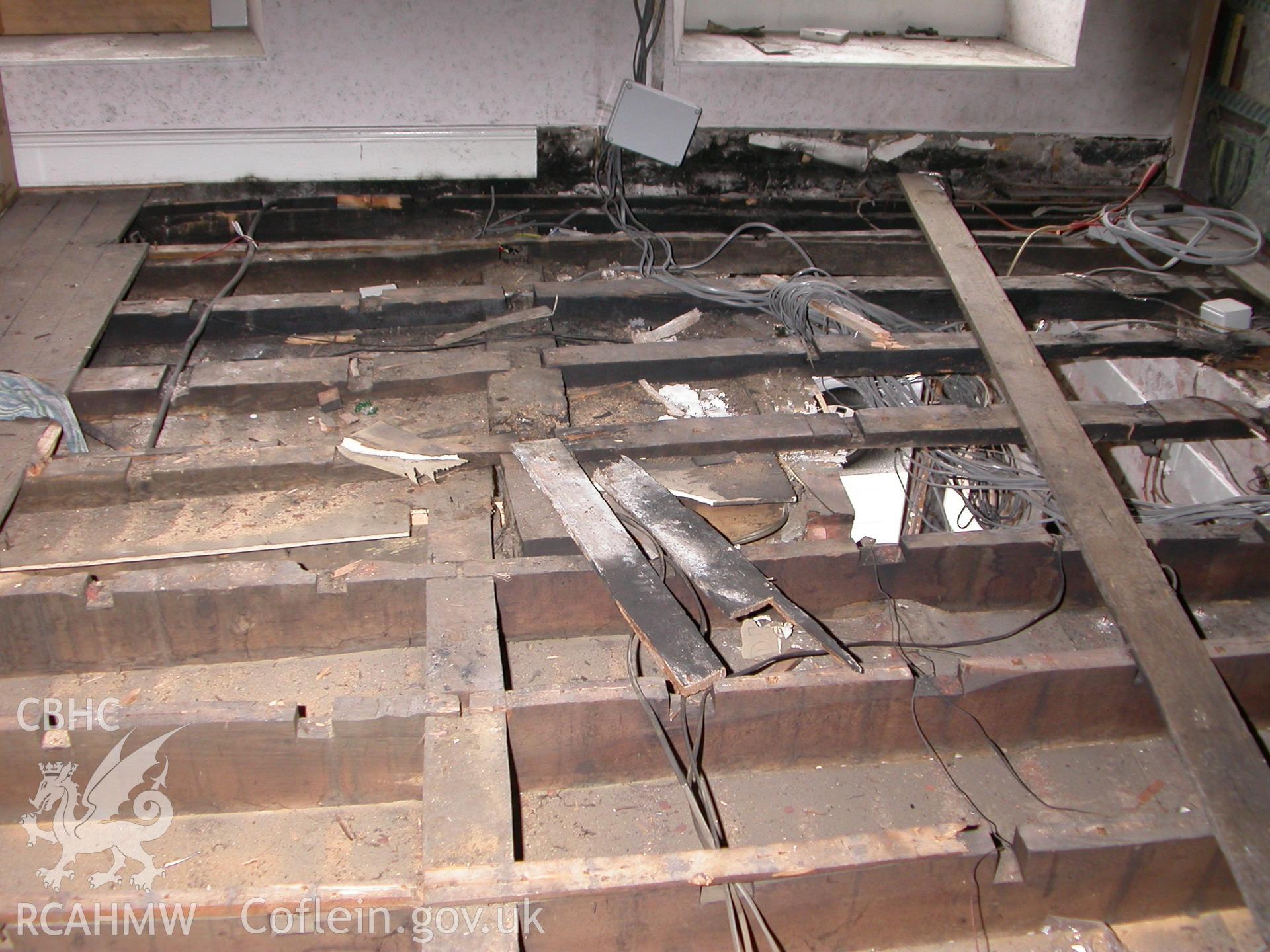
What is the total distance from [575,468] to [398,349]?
0.96 m

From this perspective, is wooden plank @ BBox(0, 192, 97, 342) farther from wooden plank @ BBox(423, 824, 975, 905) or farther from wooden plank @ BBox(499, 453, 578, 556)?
wooden plank @ BBox(423, 824, 975, 905)

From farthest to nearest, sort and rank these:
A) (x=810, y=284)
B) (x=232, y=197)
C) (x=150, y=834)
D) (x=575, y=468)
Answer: (x=232, y=197)
(x=810, y=284)
(x=575, y=468)
(x=150, y=834)

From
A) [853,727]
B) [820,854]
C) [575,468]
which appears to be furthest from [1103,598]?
[575,468]

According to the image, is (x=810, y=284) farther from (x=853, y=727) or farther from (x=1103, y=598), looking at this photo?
(x=853, y=727)

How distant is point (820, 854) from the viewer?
1.85 m

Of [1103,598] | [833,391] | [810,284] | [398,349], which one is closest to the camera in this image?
[1103,598]

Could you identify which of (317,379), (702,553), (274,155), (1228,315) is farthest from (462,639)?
(1228,315)

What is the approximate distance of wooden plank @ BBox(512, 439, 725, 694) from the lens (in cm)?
223

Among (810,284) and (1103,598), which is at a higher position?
(810,284)

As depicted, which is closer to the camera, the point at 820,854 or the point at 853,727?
the point at 820,854

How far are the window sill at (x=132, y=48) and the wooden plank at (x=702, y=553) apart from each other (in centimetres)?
265

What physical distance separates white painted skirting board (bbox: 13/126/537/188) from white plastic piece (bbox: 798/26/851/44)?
147cm

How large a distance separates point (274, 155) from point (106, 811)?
116 inches

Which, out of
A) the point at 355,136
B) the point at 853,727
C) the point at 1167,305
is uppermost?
the point at 355,136
